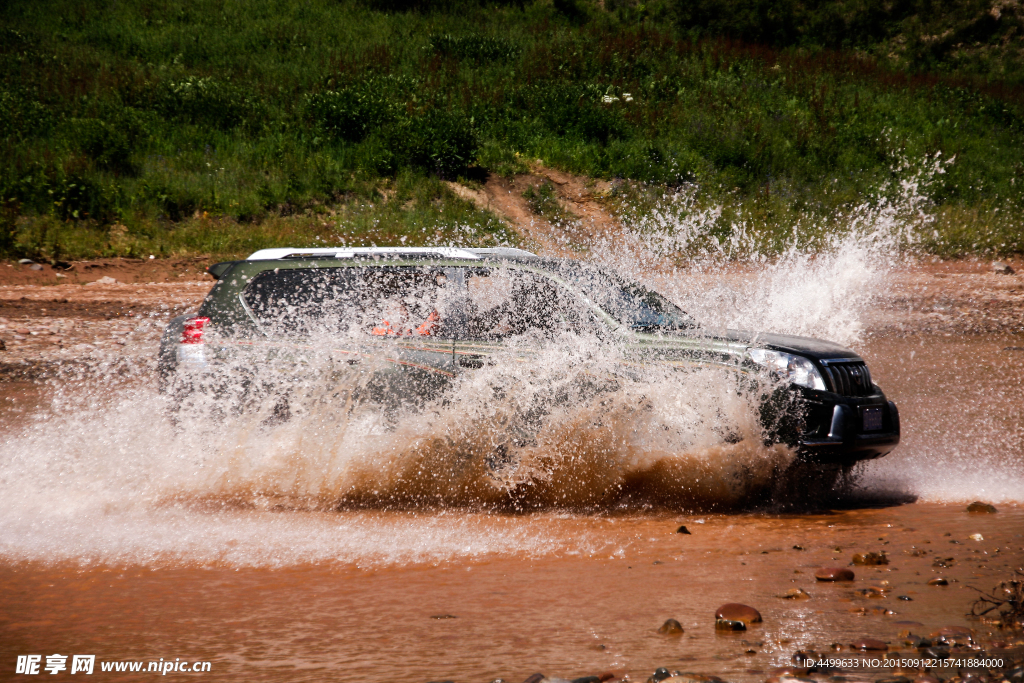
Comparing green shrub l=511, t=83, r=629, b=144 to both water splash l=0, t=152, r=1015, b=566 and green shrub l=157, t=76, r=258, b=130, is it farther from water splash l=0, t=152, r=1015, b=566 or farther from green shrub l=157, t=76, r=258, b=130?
water splash l=0, t=152, r=1015, b=566

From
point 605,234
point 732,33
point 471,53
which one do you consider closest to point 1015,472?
point 605,234

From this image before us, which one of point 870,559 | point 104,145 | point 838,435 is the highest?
point 104,145

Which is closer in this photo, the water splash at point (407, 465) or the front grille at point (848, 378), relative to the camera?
the water splash at point (407, 465)

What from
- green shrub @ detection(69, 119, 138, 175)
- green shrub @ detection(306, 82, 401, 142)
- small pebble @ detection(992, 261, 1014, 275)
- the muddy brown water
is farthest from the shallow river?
green shrub @ detection(306, 82, 401, 142)

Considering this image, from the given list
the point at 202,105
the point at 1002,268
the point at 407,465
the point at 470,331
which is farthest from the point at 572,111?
the point at 407,465

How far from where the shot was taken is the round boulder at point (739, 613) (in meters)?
3.69

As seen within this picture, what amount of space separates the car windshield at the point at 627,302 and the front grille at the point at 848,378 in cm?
92

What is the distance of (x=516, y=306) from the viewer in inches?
224

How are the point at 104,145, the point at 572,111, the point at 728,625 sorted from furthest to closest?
the point at 572,111 → the point at 104,145 → the point at 728,625

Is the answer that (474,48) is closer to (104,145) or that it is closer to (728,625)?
(104,145)

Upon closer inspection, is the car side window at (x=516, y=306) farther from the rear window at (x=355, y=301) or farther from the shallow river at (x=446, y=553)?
the shallow river at (x=446, y=553)

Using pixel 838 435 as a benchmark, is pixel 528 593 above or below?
below

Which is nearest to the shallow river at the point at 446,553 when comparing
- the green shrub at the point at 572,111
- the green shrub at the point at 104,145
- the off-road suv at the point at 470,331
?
the off-road suv at the point at 470,331

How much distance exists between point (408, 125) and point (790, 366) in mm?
14452
